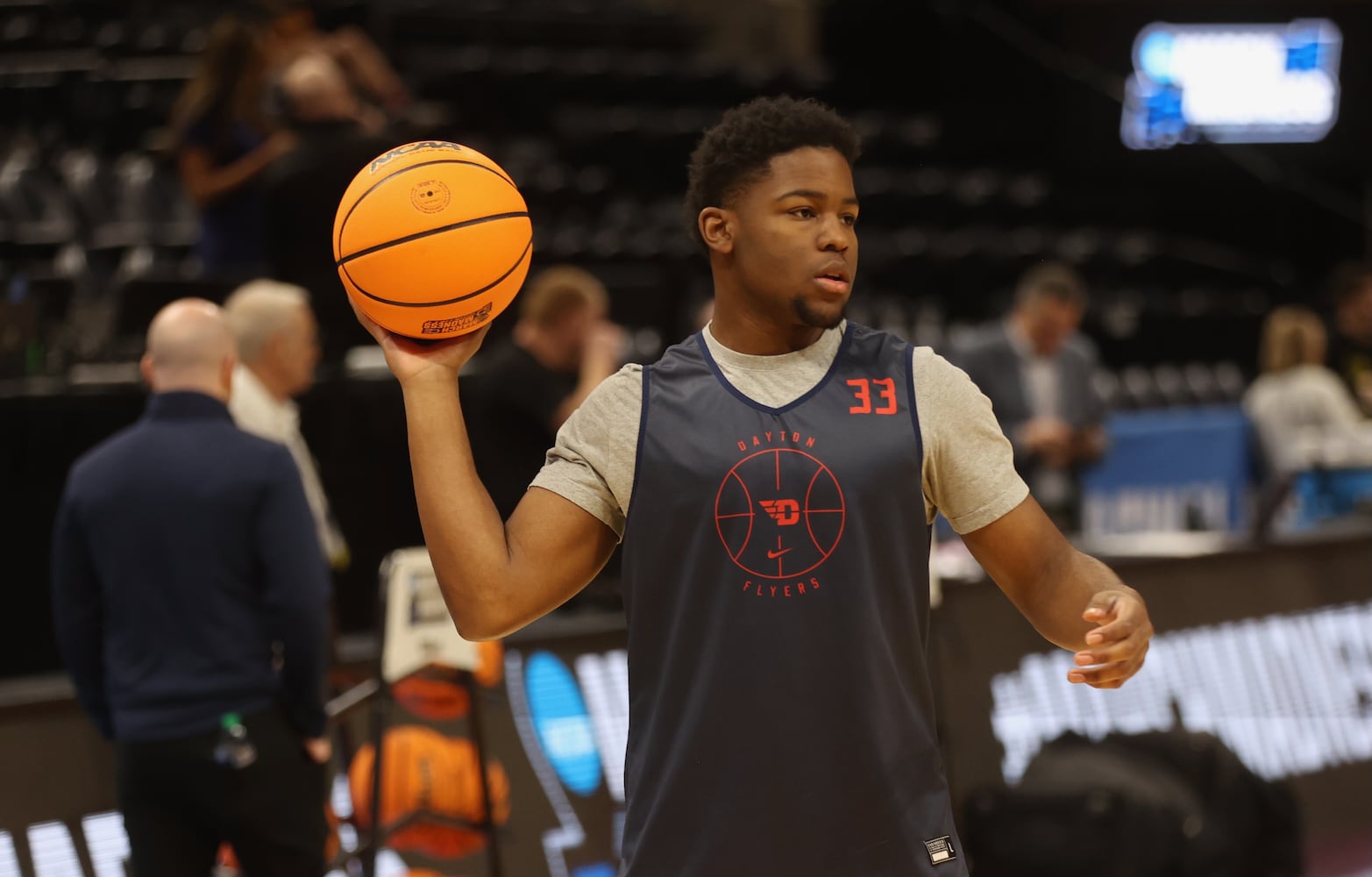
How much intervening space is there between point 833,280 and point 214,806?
2300 millimetres

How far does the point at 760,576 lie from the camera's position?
2.14m

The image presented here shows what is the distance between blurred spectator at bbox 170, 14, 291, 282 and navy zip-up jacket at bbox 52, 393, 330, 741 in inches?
122

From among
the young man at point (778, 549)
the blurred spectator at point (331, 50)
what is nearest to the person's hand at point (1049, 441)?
the blurred spectator at point (331, 50)

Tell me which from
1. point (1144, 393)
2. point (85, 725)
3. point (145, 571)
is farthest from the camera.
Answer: point (1144, 393)

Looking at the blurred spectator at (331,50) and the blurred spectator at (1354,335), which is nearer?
the blurred spectator at (331,50)

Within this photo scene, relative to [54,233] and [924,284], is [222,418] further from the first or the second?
[924,284]

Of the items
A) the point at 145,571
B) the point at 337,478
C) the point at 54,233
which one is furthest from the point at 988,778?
the point at 54,233

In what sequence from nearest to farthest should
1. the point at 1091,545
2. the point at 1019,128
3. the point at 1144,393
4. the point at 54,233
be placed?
the point at 1091,545 → the point at 54,233 → the point at 1144,393 → the point at 1019,128

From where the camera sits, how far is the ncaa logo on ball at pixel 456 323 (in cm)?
219

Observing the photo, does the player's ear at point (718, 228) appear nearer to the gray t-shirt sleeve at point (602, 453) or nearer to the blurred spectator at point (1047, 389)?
the gray t-shirt sleeve at point (602, 453)

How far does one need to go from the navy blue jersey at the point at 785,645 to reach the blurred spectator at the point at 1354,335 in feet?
31.1

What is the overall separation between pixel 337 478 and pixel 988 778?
2.78 meters

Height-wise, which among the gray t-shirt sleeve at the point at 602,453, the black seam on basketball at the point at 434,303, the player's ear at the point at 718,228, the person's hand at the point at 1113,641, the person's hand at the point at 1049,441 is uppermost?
the player's ear at the point at 718,228

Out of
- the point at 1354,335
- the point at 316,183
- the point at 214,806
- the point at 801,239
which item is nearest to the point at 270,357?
the point at 214,806
